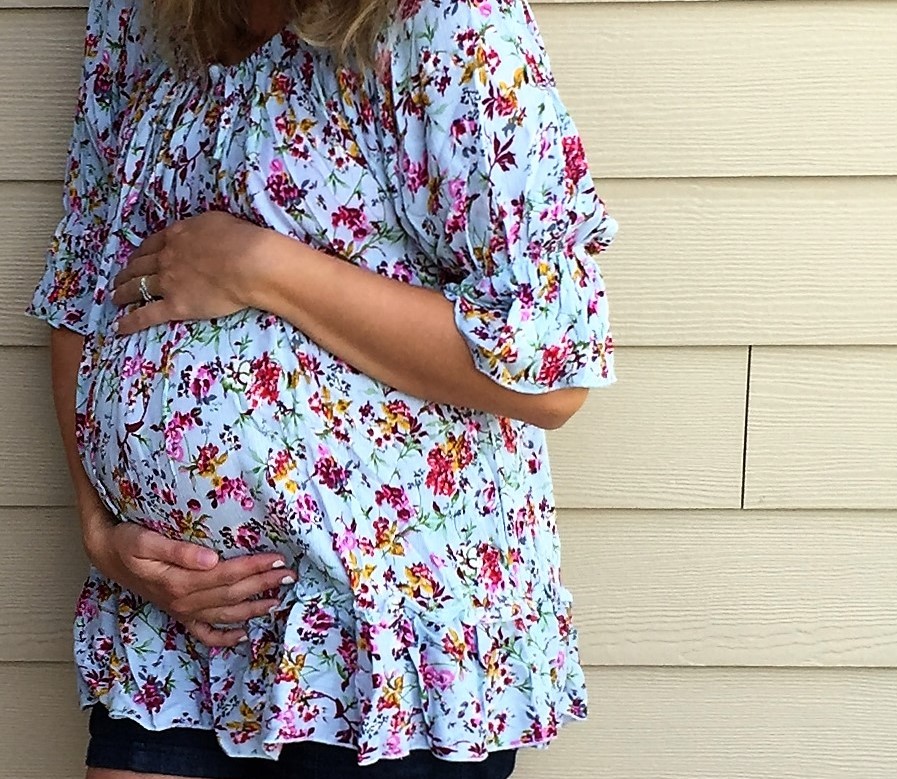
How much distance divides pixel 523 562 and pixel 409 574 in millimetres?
117

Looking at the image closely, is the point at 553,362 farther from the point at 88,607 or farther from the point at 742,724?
the point at 742,724

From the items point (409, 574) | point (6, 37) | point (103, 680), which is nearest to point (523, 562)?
point (409, 574)

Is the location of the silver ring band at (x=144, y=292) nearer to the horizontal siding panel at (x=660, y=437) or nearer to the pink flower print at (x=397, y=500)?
the pink flower print at (x=397, y=500)

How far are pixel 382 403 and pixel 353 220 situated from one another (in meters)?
0.16

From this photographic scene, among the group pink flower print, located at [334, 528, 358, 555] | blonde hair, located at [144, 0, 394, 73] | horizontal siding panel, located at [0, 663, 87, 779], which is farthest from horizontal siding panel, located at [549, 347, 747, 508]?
horizontal siding panel, located at [0, 663, 87, 779]

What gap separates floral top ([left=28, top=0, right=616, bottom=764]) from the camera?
3.05ft

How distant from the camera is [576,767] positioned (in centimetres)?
141

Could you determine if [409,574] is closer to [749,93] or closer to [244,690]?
[244,690]

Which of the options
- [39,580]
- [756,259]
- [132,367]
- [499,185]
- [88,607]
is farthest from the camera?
[39,580]

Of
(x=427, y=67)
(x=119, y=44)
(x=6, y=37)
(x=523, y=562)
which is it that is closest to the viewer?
(x=427, y=67)

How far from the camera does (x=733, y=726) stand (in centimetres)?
138

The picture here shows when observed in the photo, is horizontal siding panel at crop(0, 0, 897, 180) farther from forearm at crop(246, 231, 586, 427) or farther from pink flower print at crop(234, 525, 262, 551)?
pink flower print at crop(234, 525, 262, 551)

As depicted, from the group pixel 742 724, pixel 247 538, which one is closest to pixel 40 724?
pixel 247 538

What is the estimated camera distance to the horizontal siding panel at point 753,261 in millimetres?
1275
